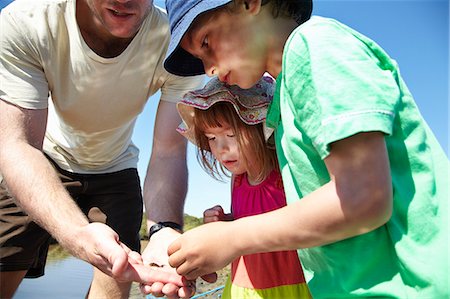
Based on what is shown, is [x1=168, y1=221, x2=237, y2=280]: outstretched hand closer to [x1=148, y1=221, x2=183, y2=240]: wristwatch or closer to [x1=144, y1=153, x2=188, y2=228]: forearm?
[x1=148, y1=221, x2=183, y2=240]: wristwatch

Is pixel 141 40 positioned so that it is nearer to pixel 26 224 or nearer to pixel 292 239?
pixel 26 224

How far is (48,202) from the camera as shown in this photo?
86.1 inches

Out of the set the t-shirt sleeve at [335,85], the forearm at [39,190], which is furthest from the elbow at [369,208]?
the forearm at [39,190]

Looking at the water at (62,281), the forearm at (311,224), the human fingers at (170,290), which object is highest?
the forearm at (311,224)

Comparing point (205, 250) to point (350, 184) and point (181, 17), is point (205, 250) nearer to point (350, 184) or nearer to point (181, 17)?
point (350, 184)

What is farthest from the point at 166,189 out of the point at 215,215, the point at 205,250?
the point at 205,250

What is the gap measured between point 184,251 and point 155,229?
2.81 feet

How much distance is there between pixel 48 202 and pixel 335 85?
4.68 ft

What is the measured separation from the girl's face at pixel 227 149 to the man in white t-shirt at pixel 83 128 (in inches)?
15.6

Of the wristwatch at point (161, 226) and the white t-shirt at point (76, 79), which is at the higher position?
the white t-shirt at point (76, 79)

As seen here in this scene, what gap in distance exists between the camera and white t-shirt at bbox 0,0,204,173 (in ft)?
8.03

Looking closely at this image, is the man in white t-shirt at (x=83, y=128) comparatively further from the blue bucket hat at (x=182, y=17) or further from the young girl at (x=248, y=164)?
the blue bucket hat at (x=182, y=17)

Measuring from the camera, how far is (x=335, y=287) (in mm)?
1315

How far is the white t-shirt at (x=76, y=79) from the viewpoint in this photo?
245 cm
